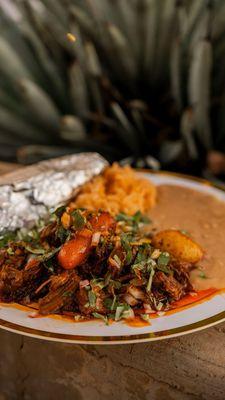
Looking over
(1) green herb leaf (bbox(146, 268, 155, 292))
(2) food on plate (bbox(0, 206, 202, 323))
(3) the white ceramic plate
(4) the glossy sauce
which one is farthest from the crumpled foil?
(1) green herb leaf (bbox(146, 268, 155, 292))

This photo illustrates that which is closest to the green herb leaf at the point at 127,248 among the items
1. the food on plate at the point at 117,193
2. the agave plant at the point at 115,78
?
the food on plate at the point at 117,193

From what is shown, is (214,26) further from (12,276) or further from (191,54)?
(12,276)

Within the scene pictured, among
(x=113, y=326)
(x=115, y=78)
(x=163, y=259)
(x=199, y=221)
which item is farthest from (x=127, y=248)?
(x=115, y=78)

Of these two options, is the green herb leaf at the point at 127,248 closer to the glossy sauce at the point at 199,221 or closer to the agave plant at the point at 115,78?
the glossy sauce at the point at 199,221

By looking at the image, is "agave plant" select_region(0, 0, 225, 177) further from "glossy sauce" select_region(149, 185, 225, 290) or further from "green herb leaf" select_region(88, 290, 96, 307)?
"green herb leaf" select_region(88, 290, 96, 307)

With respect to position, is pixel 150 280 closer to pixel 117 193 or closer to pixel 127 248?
pixel 127 248

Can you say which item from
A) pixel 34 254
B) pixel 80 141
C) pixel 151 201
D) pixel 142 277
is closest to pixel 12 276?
pixel 34 254
